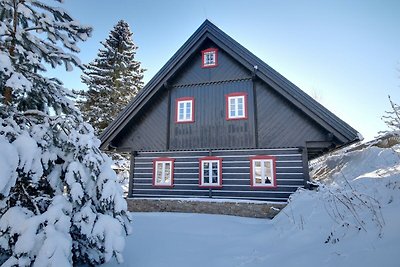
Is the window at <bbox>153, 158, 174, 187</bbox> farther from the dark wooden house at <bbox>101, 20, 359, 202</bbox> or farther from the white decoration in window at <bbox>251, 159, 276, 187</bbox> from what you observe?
the white decoration in window at <bbox>251, 159, 276, 187</bbox>

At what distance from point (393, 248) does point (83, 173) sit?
4607mm

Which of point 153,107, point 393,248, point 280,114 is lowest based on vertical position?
point 393,248

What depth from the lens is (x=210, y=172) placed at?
41.6 ft

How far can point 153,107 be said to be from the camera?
14.3 meters

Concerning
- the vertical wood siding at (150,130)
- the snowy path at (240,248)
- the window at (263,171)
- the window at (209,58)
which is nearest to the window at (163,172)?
the vertical wood siding at (150,130)

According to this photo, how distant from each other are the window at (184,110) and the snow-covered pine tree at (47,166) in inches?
332

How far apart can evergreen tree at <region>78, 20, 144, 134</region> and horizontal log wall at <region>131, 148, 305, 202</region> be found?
26.6 feet

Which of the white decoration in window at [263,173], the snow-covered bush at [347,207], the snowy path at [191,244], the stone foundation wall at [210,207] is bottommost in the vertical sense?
the snowy path at [191,244]

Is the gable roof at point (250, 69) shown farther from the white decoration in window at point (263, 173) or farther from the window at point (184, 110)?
the white decoration in window at point (263, 173)

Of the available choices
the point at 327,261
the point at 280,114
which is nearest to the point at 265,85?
the point at 280,114

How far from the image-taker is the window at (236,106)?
12.6 m

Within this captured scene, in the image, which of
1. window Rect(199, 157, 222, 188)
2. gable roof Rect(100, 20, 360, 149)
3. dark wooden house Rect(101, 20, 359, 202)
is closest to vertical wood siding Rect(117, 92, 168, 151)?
dark wooden house Rect(101, 20, 359, 202)

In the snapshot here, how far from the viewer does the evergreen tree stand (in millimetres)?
20391

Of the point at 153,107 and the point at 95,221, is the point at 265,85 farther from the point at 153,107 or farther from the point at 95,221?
the point at 95,221
